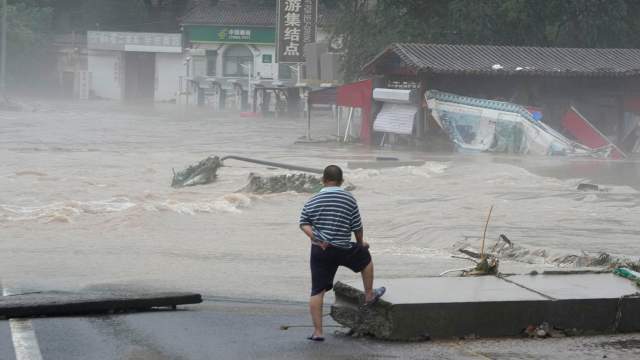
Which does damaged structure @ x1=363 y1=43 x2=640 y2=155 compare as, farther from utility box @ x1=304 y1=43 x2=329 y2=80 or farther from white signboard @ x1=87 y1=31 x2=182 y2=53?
white signboard @ x1=87 y1=31 x2=182 y2=53

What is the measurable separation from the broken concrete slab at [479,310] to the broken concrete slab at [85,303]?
5.16 feet

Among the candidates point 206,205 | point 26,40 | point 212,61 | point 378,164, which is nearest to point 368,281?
point 206,205

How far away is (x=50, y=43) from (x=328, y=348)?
72158 millimetres

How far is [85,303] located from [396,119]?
82.8 ft

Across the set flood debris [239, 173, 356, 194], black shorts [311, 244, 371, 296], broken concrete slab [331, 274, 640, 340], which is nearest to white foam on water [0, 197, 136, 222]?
flood debris [239, 173, 356, 194]

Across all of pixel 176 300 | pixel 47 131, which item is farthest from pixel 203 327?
pixel 47 131

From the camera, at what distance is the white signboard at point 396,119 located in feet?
109

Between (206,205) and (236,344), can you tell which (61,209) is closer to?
(206,205)

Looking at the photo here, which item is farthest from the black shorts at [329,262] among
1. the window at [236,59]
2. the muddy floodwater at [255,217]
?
the window at [236,59]

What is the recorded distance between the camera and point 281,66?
62.9 m

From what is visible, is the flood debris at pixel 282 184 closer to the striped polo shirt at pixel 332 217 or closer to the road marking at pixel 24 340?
the road marking at pixel 24 340

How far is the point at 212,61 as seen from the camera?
2566 inches

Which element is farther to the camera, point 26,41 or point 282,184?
point 26,41

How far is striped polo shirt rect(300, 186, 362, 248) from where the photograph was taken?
8047mm
